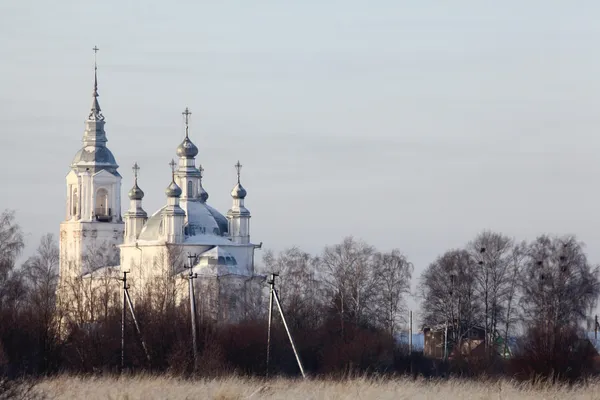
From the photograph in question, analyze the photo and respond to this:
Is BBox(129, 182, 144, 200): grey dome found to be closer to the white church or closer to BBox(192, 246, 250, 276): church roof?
the white church

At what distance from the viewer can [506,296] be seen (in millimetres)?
57500

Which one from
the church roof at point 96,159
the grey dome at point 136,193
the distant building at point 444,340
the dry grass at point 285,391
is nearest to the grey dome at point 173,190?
the grey dome at point 136,193

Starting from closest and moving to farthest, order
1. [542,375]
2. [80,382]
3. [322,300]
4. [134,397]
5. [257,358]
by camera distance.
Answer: [134,397], [80,382], [542,375], [257,358], [322,300]

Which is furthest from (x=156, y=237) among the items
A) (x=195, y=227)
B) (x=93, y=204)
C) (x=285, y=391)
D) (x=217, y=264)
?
(x=285, y=391)

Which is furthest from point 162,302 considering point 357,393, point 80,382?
point 357,393

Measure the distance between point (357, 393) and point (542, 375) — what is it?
30.9 feet

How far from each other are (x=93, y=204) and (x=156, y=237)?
10.9 meters

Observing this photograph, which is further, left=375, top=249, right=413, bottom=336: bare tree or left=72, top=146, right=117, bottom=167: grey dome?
left=72, top=146, right=117, bottom=167: grey dome

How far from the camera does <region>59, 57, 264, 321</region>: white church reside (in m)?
66.0

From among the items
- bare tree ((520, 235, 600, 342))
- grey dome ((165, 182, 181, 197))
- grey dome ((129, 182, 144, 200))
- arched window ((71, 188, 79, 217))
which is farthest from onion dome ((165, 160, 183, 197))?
bare tree ((520, 235, 600, 342))

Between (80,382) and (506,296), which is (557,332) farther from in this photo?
(506,296)

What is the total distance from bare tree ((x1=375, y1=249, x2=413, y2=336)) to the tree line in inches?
1.8

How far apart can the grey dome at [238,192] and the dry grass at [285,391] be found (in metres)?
49.6

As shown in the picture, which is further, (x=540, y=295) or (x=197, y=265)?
(x=197, y=265)
